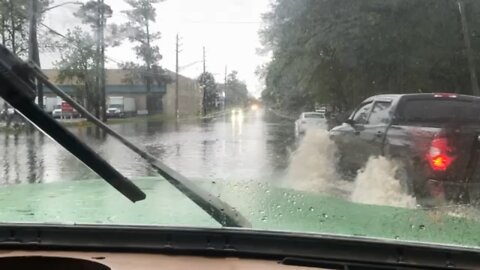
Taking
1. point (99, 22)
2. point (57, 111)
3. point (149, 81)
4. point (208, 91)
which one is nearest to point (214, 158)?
point (208, 91)

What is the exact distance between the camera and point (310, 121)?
6.40 meters

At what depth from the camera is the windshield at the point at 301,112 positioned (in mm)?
3785

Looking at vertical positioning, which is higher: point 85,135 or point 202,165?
point 85,135

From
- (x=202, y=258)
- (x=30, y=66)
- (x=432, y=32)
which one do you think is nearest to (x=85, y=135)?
(x=30, y=66)

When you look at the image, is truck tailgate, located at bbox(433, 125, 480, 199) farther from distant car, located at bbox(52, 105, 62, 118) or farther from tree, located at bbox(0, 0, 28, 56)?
tree, located at bbox(0, 0, 28, 56)

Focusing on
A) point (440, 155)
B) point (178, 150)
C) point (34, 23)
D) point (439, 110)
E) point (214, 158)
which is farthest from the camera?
point (214, 158)

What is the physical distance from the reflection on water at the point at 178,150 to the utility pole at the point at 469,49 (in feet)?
7.61

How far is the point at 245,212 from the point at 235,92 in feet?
7.38

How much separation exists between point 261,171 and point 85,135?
4.39 meters

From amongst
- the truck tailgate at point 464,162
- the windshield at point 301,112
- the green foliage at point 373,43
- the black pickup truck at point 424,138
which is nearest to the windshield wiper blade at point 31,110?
the windshield at point 301,112

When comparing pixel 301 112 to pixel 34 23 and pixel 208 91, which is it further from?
pixel 34 23

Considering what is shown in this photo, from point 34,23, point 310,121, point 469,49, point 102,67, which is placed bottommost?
point 310,121

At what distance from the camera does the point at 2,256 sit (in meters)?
2.90

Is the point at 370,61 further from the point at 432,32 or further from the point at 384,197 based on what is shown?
the point at 384,197
